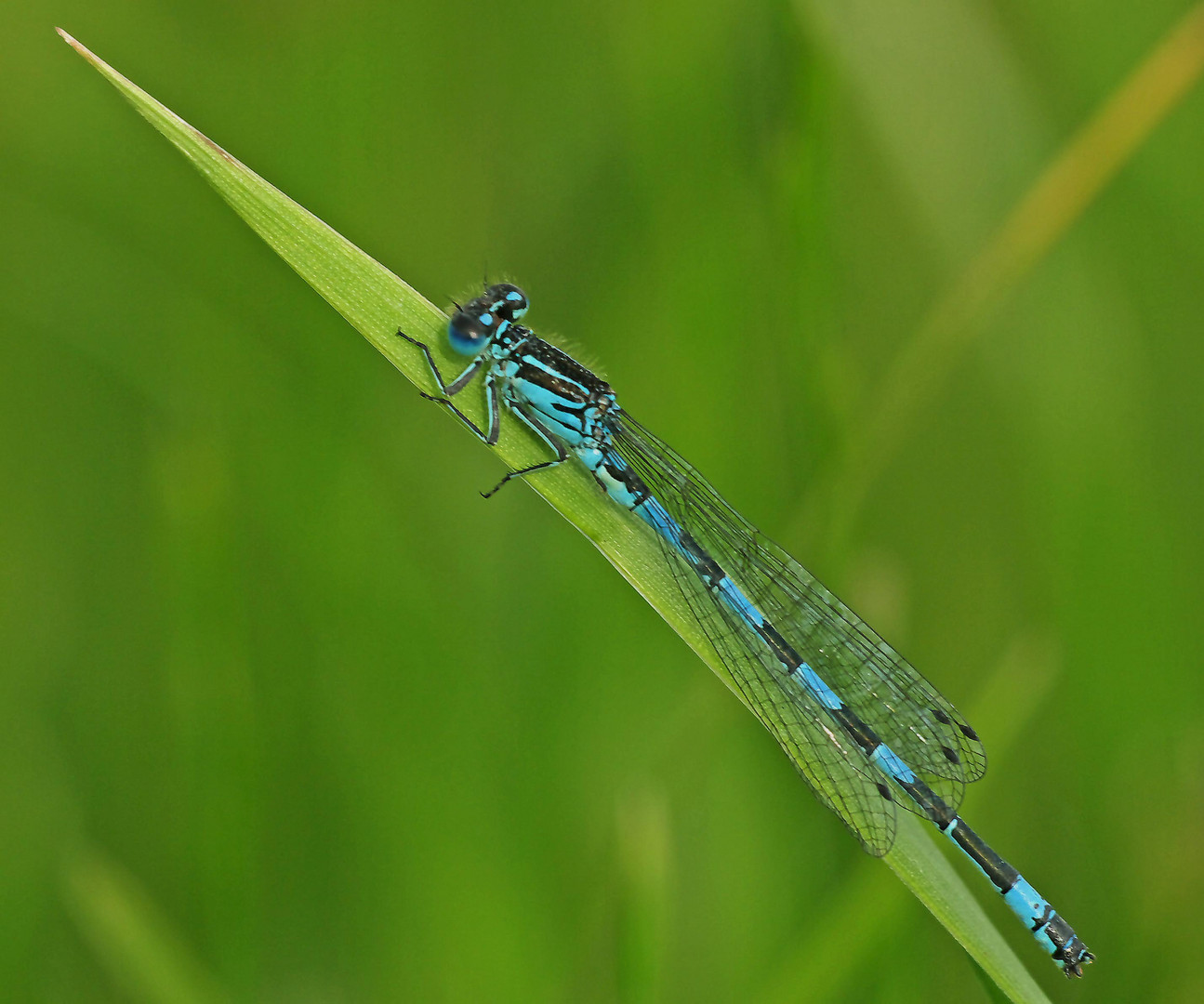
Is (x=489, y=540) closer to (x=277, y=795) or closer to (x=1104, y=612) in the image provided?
(x=277, y=795)

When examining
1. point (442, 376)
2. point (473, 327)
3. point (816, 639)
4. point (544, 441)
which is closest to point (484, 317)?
point (473, 327)

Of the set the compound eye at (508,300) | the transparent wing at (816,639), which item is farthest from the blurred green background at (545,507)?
the compound eye at (508,300)

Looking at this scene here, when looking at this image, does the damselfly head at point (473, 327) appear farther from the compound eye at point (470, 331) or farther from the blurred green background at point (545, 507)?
the blurred green background at point (545, 507)

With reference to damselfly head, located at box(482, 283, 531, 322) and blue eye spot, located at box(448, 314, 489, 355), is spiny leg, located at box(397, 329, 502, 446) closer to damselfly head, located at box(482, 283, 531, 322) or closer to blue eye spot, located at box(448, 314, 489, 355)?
blue eye spot, located at box(448, 314, 489, 355)

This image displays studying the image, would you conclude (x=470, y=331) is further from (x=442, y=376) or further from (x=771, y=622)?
(x=771, y=622)

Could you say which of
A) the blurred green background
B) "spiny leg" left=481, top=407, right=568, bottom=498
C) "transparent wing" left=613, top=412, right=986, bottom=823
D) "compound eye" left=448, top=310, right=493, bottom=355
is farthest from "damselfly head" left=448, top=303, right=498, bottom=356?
the blurred green background

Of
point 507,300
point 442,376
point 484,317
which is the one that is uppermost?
point 507,300
